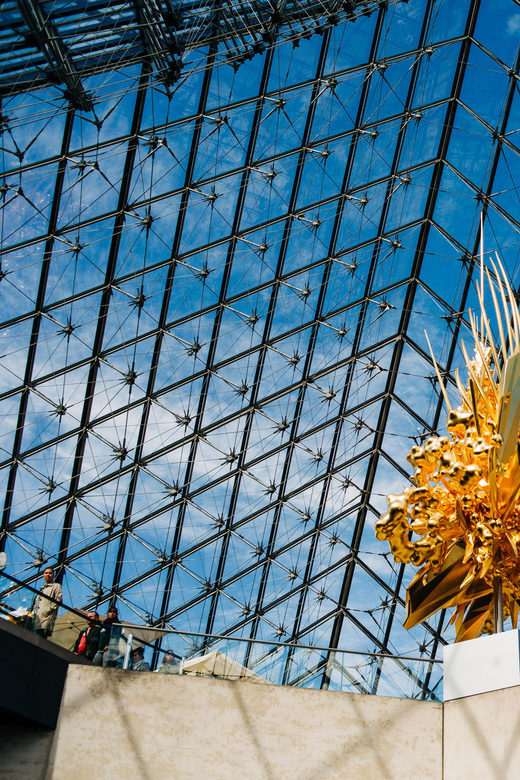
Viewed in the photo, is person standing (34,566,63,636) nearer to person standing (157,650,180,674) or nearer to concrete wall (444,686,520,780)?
person standing (157,650,180,674)

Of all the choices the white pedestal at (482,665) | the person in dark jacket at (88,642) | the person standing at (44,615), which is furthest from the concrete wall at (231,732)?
the white pedestal at (482,665)

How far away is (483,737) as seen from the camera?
Result: 672cm

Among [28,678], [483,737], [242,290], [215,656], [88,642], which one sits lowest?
[483,737]

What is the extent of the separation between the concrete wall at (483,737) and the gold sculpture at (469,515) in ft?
3.08

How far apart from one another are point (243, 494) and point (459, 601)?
19.9 metres

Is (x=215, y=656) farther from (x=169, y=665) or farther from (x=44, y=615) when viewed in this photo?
(x=44, y=615)

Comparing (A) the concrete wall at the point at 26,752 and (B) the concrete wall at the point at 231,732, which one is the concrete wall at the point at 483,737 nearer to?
(B) the concrete wall at the point at 231,732

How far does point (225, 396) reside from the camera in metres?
25.7

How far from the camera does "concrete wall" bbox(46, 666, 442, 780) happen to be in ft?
32.6

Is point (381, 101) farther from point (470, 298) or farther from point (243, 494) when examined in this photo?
point (243, 494)

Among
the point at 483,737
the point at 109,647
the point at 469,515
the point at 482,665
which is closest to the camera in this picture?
the point at 483,737

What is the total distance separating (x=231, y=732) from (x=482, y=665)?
14.6 ft

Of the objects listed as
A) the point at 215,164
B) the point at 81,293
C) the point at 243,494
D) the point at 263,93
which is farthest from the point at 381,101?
the point at 243,494

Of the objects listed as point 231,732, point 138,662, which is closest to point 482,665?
point 231,732
